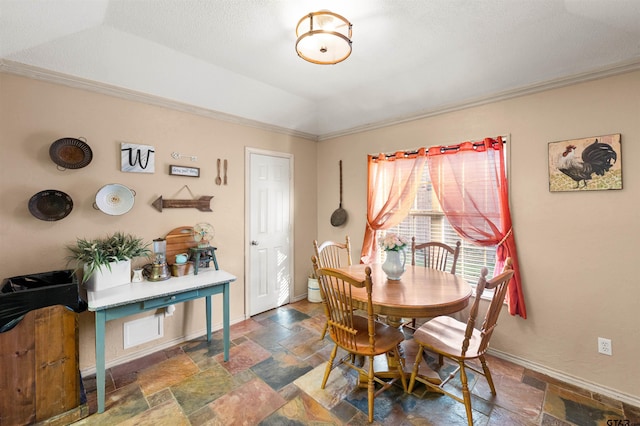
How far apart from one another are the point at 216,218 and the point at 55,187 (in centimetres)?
135

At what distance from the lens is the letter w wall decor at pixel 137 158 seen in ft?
8.20

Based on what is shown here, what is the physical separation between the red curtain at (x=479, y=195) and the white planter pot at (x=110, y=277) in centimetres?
303

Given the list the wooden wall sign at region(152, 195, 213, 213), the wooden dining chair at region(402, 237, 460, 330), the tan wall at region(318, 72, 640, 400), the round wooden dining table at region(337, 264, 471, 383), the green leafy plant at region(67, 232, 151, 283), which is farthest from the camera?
the wooden dining chair at region(402, 237, 460, 330)

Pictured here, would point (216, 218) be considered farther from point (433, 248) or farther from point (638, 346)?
point (638, 346)

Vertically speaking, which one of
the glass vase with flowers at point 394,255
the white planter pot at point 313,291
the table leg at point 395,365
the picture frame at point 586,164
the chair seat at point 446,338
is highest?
the picture frame at point 586,164

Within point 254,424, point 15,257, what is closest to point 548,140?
point 254,424

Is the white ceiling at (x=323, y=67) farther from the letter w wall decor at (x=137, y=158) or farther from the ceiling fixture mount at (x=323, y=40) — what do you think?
the letter w wall decor at (x=137, y=158)

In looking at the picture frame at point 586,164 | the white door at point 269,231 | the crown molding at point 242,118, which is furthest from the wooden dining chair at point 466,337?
the white door at point 269,231

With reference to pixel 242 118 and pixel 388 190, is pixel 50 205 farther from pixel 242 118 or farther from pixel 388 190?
pixel 388 190

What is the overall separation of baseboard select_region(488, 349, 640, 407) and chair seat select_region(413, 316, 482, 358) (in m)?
0.58

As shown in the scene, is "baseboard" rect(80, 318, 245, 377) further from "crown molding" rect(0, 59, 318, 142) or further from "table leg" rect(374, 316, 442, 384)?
"crown molding" rect(0, 59, 318, 142)

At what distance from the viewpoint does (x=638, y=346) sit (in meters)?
1.98

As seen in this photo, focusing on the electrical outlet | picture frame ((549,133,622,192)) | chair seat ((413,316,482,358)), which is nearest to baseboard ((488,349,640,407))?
the electrical outlet

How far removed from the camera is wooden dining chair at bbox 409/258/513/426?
169cm
